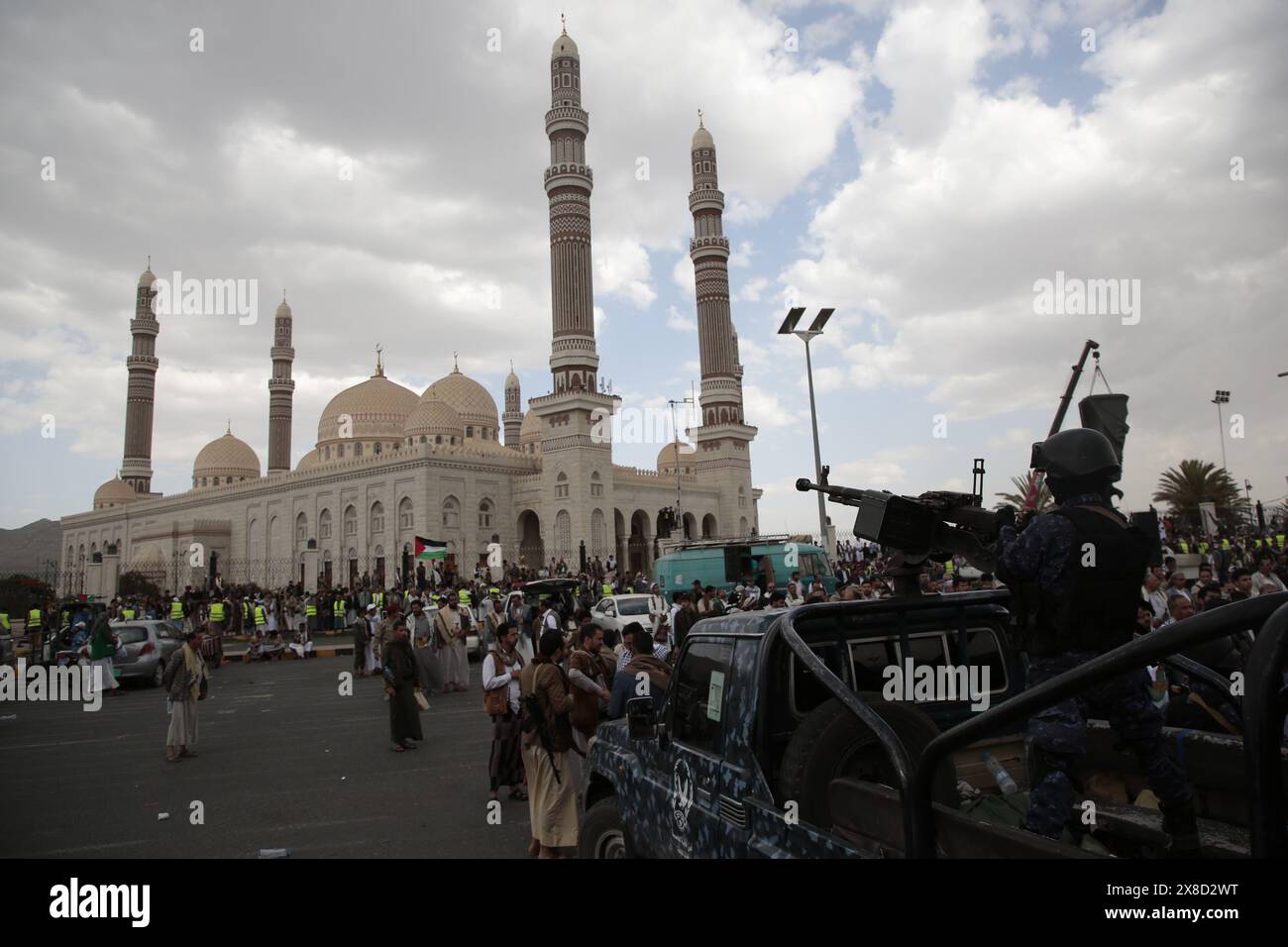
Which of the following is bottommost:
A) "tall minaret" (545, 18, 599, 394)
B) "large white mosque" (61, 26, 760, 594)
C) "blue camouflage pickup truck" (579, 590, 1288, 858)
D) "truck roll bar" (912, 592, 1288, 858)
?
"blue camouflage pickup truck" (579, 590, 1288, 858)

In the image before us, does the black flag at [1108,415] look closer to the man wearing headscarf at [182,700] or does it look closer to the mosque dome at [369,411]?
the man wearing headscarf at [182,700]

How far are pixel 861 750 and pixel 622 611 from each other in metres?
15.3

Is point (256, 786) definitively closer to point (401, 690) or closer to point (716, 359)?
point (401, 690)

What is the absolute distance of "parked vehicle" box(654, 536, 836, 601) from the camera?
22.5 metres

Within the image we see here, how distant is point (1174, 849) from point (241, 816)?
263 inches

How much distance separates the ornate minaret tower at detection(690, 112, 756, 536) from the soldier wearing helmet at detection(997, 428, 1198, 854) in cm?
4576

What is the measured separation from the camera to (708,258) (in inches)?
1900

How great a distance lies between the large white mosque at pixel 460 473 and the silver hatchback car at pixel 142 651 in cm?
2378

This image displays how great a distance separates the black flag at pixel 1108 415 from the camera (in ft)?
12.1

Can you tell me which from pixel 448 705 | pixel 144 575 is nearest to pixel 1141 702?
pixel 448 705

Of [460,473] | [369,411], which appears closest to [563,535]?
[460,473]

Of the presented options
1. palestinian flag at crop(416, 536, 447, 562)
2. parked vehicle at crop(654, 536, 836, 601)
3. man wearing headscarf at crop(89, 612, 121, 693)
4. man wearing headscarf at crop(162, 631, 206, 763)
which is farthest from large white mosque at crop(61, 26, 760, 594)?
man wearing headscarf at crop(162, 631, 206, 763)

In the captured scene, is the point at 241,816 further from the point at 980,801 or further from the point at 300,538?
the point at 300,538

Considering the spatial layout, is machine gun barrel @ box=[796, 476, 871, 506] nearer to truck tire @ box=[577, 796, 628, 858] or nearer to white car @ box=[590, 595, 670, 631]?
truck tire @ box=[577, 796, 628, 858]
